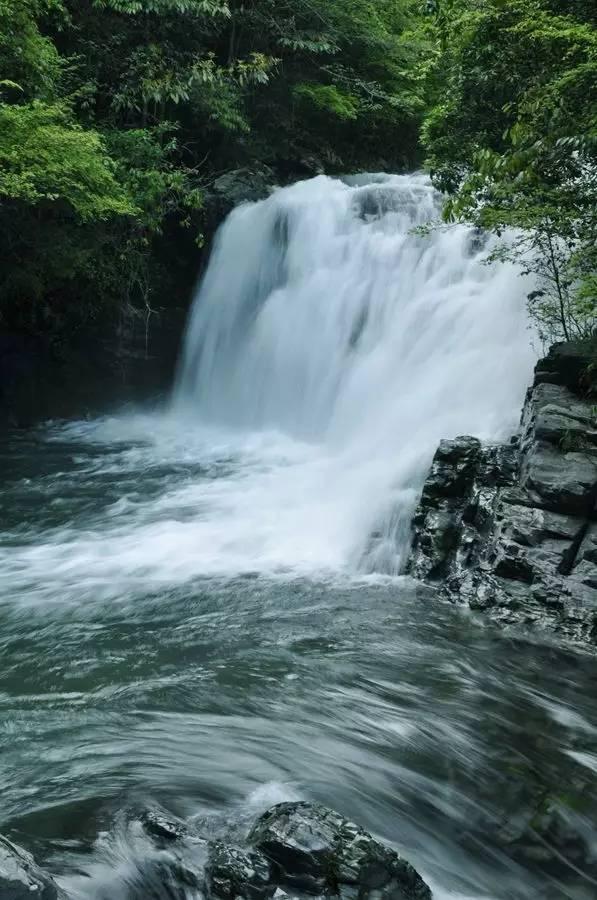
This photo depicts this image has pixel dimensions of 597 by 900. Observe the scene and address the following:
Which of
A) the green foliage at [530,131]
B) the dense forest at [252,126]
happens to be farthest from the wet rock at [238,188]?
the green foliage at [530,131]

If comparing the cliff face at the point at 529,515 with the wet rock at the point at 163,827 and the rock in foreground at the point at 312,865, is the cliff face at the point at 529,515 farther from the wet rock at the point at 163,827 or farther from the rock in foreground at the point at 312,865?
the wet rock at the point at 163,827

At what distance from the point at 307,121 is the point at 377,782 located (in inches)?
690

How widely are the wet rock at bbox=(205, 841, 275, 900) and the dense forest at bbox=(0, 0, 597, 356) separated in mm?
4664

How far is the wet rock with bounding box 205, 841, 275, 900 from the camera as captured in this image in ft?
8.50

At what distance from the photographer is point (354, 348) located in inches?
502

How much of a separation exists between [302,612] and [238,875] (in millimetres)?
3563

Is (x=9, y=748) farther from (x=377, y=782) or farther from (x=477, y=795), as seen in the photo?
(x=477, y=795)

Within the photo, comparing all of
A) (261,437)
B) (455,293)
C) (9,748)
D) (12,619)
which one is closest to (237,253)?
(261,437)

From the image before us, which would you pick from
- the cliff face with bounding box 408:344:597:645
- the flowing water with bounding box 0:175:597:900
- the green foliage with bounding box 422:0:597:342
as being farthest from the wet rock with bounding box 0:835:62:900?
the green foliage with bounding box 422:0:597:342

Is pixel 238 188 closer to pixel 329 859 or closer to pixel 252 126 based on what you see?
pixel 252 126

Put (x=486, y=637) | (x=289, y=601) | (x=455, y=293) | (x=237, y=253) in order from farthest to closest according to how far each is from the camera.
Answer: (x=237, y=253) < (x=455, y=293) < (x=289, y=601) < (x=486, y=637)

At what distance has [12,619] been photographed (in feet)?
19.5

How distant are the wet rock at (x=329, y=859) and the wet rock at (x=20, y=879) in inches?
32.0

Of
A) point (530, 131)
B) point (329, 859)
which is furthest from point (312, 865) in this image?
point (530, 131)
